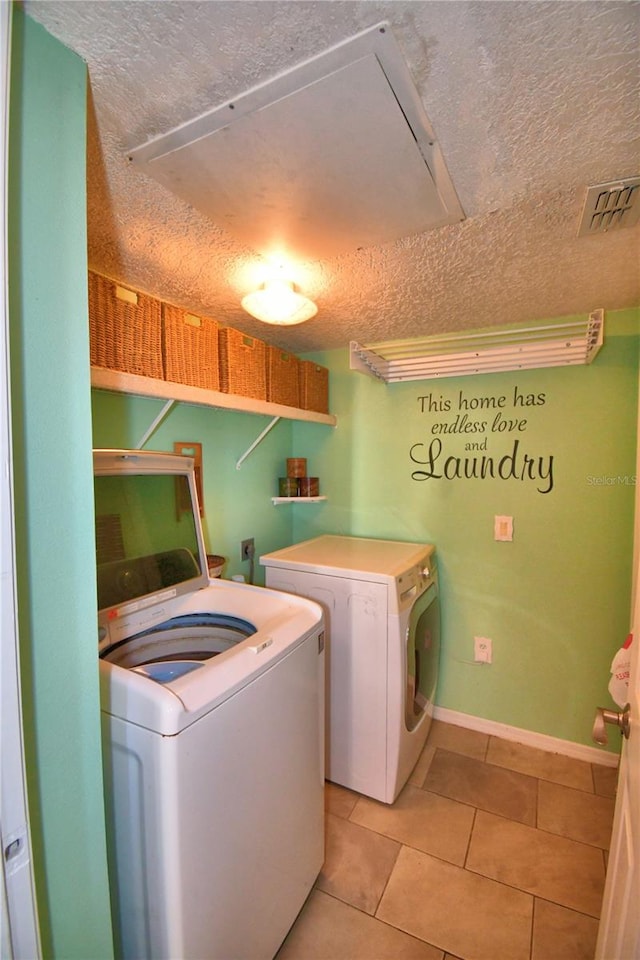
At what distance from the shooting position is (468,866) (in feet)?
4.82

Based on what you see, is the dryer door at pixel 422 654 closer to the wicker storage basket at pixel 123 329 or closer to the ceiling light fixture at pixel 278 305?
the ceiling light fixture at pixel 278 305

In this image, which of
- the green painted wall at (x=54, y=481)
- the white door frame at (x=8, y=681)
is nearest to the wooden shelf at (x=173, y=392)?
the green painted wall at (x=54, y=481)

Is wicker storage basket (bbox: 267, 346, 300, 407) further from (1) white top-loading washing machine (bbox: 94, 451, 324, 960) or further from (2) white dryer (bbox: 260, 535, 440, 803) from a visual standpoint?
(2) white dryer (bbox: 260, 535, 440, 803)

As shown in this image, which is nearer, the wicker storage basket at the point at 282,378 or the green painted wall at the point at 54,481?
the green painted wall at the point at 54,481

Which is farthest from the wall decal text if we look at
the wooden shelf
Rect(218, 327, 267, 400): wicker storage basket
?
Rect(218, 327, 267, 400): wicker storage basket

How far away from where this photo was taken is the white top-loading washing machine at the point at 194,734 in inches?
33.0

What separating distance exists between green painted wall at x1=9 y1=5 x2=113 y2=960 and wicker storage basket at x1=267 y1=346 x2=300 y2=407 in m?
1.19

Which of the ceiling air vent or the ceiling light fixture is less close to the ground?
the ceiling air vent

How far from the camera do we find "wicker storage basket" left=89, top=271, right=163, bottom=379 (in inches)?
44.0

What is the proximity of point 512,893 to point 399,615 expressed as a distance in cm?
101

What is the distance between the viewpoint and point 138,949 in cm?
92

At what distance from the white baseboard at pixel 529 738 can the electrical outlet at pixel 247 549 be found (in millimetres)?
1461

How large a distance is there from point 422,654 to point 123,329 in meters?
1.94

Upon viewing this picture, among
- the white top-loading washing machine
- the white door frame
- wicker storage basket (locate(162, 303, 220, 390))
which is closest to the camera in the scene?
the white door frame
